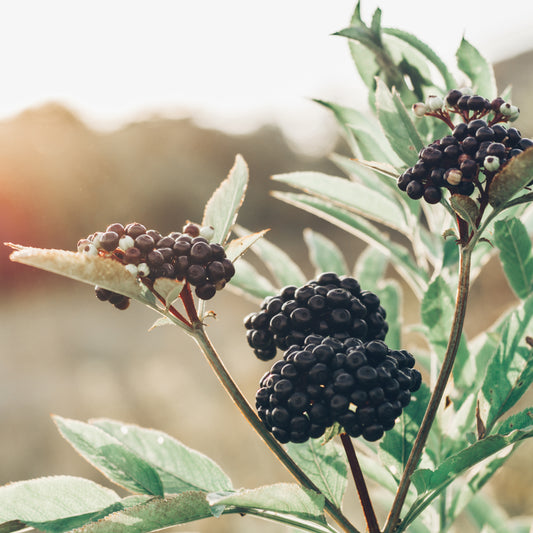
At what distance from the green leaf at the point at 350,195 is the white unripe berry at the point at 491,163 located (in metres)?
0.37

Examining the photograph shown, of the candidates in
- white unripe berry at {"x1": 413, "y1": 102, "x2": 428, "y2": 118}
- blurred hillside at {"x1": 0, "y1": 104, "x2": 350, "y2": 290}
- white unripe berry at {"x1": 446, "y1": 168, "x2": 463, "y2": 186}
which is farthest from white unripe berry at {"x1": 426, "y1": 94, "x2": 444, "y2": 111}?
blurred hillside at {"x1": 0, "y1": 104, "x2": 350, "y2": 290}

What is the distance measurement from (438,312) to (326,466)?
325mm

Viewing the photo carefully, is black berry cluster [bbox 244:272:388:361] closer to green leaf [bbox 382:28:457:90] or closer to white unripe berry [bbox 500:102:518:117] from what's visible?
white unripe berry [bbox 500:102:518:117]

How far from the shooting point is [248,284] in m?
1.16

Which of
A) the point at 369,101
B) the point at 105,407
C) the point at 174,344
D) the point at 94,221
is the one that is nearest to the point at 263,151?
the point at 94,221

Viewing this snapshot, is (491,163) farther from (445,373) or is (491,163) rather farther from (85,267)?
(85,267)

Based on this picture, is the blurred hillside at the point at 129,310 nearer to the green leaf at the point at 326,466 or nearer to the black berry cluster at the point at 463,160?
the green leaf at the point at 326,466

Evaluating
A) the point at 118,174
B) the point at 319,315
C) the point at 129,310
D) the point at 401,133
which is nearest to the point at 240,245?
the point at 319,315

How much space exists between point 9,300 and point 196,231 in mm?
13092

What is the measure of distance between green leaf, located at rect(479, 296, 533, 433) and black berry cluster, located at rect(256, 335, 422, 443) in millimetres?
180

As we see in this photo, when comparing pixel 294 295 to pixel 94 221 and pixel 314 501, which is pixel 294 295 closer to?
pixel 314 501

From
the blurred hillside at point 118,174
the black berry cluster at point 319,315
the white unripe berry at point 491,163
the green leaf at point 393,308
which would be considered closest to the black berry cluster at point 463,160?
the white unripe berry at point 491,163

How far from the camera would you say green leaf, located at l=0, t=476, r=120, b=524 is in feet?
2.34

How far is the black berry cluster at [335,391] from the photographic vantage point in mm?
709
